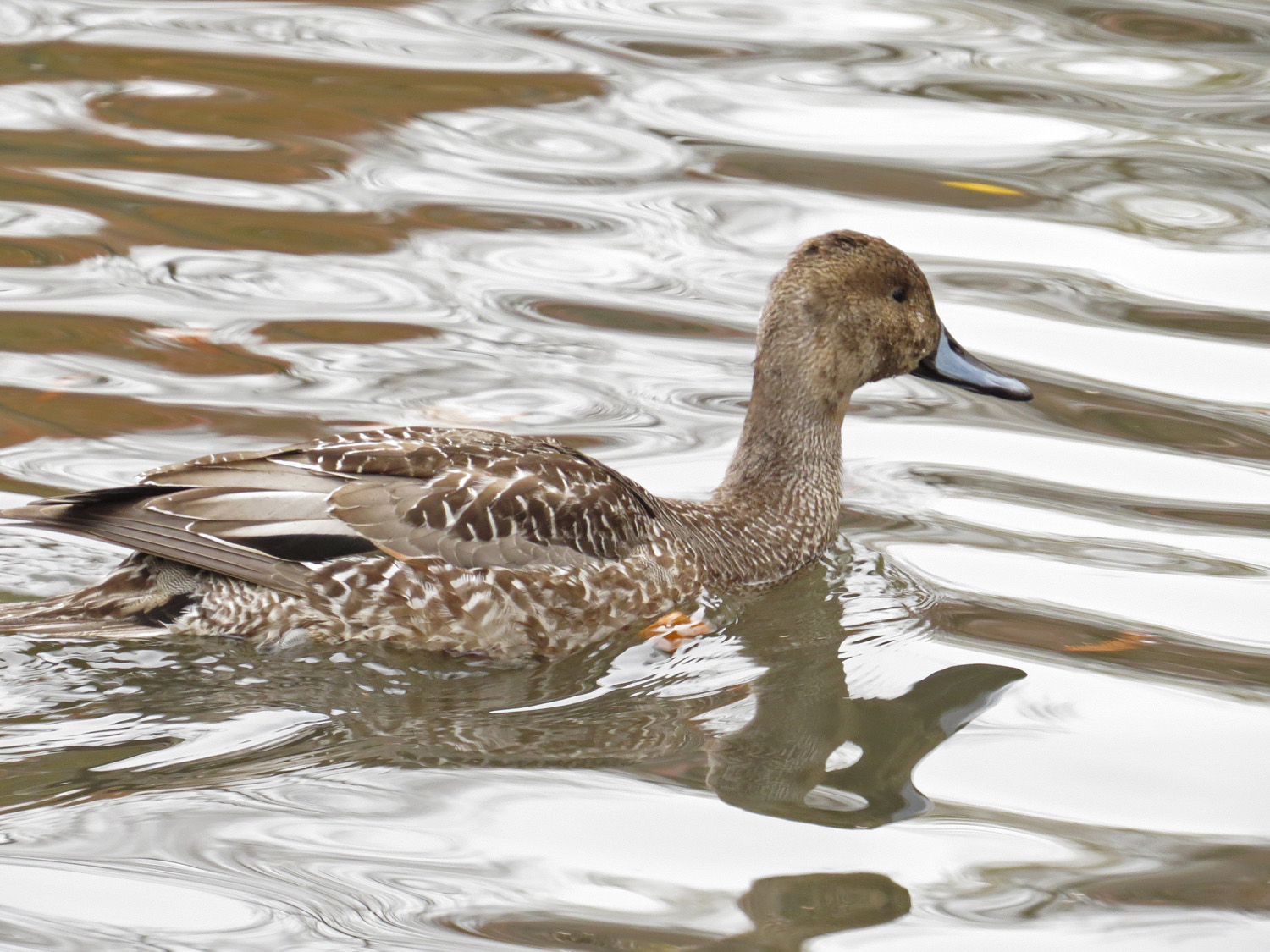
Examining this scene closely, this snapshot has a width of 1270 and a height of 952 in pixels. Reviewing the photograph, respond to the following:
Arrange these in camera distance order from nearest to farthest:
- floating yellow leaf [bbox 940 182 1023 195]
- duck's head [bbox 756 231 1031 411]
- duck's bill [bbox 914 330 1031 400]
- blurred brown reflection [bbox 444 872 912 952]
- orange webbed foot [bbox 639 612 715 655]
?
blurred brown reflection [bbox 444 872 912 952], orange webbed foot [bbox 639 612 715 655], duck's head [bbox 756 231 1031 411], duck's bill [bbox 914 330 1031 400], floating yellow leaf [bbox 940 182 1023 195]

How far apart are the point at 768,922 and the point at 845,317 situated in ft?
9.77

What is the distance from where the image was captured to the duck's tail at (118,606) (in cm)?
574

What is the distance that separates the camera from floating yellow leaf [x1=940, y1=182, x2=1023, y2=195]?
1064 centimetres

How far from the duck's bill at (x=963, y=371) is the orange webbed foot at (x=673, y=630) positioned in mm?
1544

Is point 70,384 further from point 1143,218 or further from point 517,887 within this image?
point 1143,218

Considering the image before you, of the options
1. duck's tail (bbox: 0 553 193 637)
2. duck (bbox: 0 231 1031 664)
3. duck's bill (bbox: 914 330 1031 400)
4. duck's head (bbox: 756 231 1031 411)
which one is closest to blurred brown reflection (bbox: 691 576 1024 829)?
duck (bbox: 0 231 1031 664)

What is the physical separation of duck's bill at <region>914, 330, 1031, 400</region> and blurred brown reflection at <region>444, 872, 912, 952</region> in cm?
294

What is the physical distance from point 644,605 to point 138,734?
178cm

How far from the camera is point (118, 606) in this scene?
5801mm

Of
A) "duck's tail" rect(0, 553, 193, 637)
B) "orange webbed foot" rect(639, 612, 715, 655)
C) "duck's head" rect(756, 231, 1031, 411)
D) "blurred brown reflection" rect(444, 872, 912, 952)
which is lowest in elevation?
"blurred brown reflection" rect(444, 872, 912, 952)

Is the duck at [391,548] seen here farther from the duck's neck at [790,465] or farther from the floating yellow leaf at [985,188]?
the floating yellow leaf at [985,188]

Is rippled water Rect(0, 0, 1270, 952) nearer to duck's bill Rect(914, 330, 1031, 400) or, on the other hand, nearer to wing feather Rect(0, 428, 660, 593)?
wing feather Rect(0, 428, 660, 593)

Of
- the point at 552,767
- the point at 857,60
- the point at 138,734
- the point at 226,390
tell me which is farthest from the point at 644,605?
the point at 857,60

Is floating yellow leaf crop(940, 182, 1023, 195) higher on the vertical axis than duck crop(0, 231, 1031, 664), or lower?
higher
